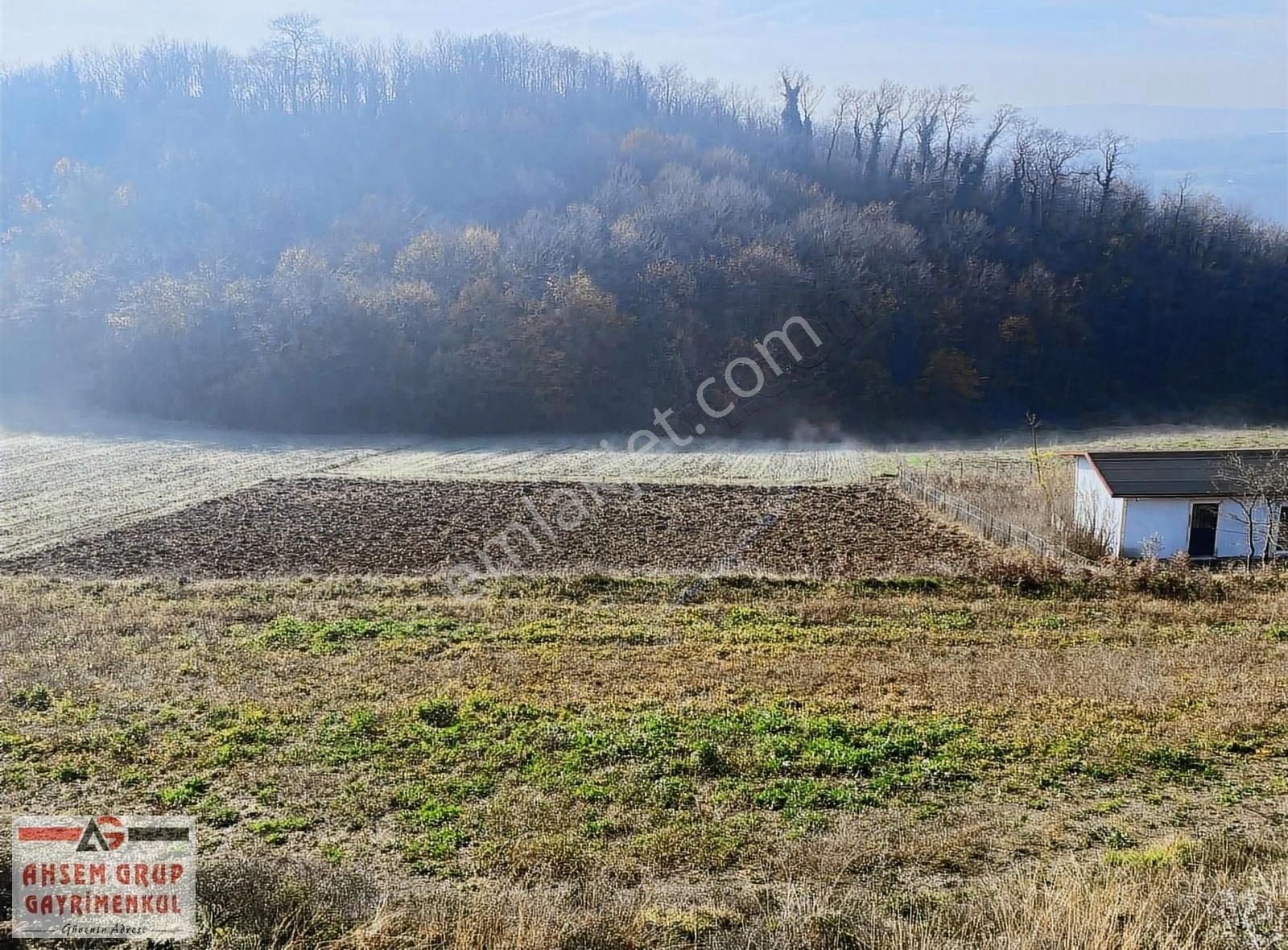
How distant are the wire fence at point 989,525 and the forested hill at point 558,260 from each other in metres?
24.2

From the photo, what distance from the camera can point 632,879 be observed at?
7.99 meters

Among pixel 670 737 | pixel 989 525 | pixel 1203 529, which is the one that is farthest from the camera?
pixel 989 525

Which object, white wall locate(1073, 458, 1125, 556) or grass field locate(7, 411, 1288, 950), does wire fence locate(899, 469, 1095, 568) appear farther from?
white wall locate(1073, 458, 1125, 556)

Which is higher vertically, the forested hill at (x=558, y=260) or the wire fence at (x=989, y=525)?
the forested hill at (x=558, y=260)

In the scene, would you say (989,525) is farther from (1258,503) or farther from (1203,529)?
(1258,503)

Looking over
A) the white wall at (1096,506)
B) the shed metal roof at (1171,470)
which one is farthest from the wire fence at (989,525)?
the shed metal roof at (1171,470)

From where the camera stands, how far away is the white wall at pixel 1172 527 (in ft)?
69.2

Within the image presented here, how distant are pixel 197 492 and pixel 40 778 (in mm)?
21582

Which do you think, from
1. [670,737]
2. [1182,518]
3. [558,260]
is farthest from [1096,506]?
[558,260]

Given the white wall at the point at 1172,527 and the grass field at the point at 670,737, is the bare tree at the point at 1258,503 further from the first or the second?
the grass field at the point at 670,737

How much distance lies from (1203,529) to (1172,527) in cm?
72

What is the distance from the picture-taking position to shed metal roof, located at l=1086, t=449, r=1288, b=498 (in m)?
21.0

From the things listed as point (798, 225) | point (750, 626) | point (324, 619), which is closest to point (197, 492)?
point (324, 619)

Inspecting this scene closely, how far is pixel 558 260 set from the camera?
59.3 meters
